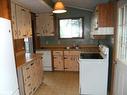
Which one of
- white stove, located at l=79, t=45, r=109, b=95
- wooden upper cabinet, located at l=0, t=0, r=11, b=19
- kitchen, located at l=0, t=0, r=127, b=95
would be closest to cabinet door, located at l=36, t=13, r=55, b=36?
kitchen, located at l=0, t=0, r=127, b=95

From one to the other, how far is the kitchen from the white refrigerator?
12 millimetres

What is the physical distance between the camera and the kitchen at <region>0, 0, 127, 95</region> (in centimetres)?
253

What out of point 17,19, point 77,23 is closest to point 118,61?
point 17,19

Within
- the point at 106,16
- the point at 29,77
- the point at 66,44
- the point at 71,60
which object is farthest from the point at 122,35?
the point at 66,44

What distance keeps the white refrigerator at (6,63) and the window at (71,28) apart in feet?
12.1

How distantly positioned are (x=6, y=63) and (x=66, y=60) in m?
3.47

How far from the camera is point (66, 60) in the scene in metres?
5.04

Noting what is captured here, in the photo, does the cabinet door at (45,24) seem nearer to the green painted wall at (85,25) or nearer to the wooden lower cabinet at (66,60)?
the green painted wall at (85,25)

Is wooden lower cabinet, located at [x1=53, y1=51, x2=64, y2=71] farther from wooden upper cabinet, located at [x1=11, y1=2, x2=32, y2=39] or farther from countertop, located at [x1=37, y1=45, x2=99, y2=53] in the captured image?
wooden upper cabinet, located at [x1=11, y1=2, x2=32, y2=39]

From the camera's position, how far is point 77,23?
5.28 m

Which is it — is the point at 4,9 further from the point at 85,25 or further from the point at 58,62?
the point at 85,25

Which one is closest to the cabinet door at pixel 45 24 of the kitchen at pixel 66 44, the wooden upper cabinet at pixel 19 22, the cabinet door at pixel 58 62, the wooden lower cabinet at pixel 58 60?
the kitchen at pixel 66 44

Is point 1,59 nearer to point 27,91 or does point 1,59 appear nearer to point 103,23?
point 27,91

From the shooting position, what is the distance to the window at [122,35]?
234 cm
